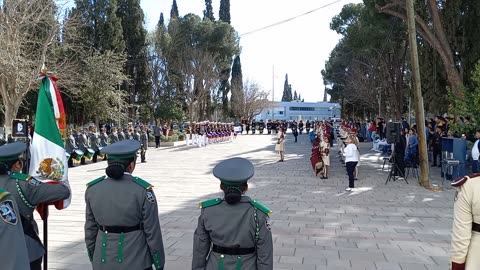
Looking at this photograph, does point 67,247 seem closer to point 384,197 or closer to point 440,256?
point 440,256

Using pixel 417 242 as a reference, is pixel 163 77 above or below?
above

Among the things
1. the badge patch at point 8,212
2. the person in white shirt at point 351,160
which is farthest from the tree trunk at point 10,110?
the badge patch at point 8,212

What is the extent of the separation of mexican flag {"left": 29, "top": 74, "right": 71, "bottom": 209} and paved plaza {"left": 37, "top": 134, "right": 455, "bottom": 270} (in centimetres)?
153

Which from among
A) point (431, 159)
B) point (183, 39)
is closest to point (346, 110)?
point (183, 39)

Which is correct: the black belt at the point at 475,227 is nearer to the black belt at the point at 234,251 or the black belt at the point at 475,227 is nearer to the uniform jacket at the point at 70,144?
the black belt at the point at 234,251

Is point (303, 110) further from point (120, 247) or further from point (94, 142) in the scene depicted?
point (120, 247)

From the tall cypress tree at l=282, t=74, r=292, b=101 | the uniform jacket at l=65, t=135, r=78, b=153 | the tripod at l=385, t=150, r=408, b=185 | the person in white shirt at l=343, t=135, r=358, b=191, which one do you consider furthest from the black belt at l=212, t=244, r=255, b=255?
the tall cypress tree at l=282, t=74, r=292, b=101

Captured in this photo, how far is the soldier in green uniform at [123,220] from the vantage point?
3.39 meters

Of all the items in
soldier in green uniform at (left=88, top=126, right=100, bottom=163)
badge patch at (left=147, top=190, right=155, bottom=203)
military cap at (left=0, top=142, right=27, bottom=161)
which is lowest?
soldier in green uniform at (left=88, top=126, right=100, bottom=163)

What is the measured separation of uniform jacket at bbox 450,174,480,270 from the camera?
123 inches

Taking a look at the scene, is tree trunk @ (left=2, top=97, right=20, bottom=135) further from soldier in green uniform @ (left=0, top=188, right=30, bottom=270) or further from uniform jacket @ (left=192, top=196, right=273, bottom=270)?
soldier in green uniform @ (left=0, top=188, right=30, bottom=270)

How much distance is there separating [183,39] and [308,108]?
66381 millimetres

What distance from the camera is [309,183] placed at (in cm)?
1316

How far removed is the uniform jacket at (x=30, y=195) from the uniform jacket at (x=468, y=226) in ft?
9.81
